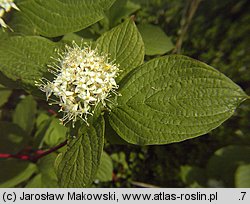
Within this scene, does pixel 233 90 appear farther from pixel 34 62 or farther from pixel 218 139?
pixel 218 139

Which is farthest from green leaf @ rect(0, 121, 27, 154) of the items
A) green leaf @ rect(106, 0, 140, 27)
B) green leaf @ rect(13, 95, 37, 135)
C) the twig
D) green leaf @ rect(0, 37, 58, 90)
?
the twig

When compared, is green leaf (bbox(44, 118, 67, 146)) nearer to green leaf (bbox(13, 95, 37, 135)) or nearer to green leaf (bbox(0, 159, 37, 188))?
green leaf (bbox(13, 95, 37, 135))

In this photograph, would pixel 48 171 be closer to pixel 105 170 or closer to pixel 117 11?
pixel 105 170

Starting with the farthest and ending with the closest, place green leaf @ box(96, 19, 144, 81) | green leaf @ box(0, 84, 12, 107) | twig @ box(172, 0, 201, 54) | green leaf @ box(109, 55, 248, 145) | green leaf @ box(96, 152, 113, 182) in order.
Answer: twig @ box(172, 0, 201, 54) < green leaf @ box(0, 84, 12, 107) < green leaf @ box(96, 152, 113, 182) < green leaf @ box(96, 19, 144, 81) < green leaf @ box(109, 55, 248, 145)

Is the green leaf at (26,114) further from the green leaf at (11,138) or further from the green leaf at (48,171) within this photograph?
the green leaf at (48,171)

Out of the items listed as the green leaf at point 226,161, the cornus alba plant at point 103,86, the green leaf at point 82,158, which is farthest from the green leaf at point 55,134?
the green leaf at point 226,161
